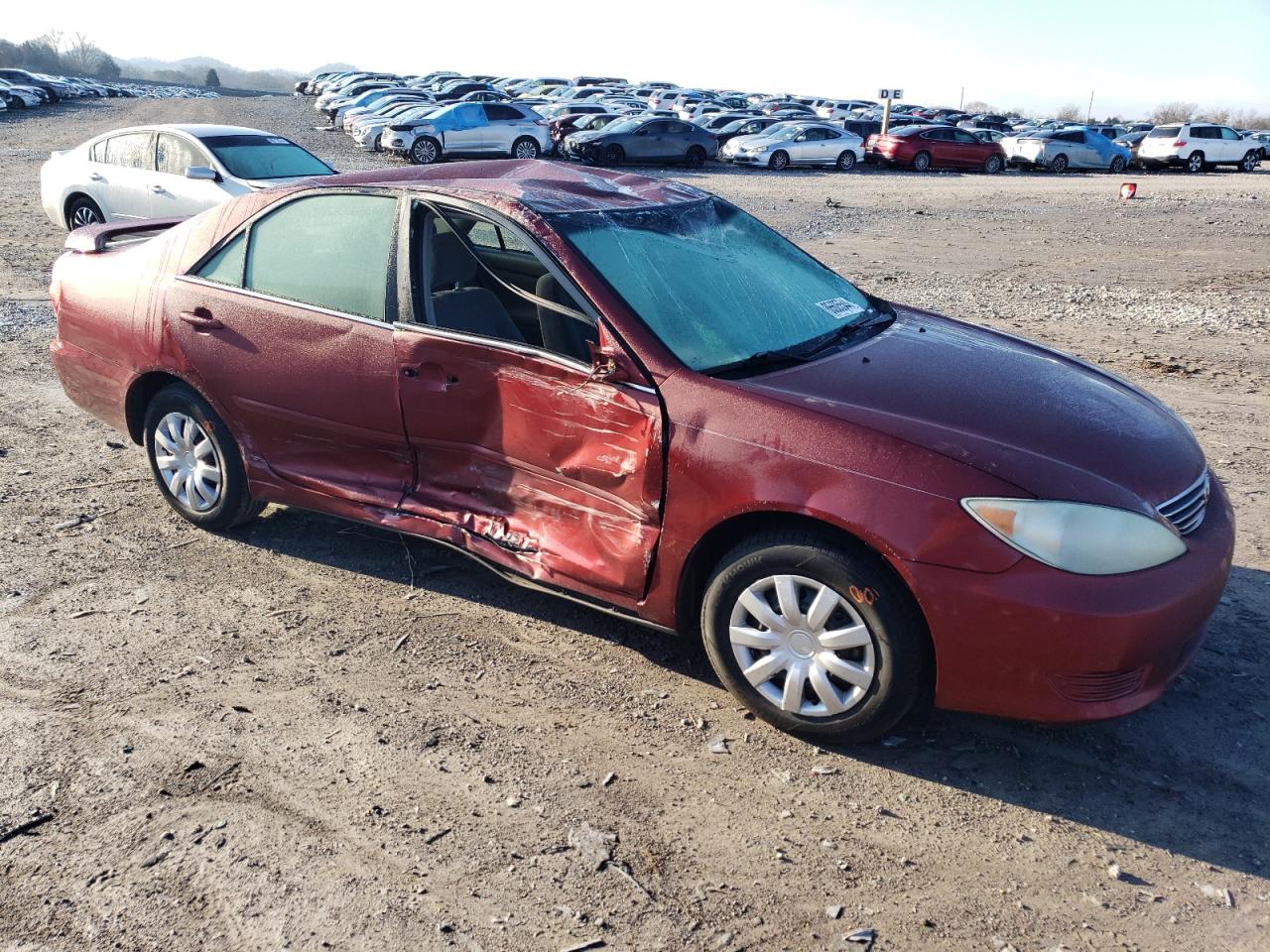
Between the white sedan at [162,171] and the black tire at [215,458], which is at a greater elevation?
the white sedan at [162,171]

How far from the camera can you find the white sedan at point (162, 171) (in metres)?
12.4

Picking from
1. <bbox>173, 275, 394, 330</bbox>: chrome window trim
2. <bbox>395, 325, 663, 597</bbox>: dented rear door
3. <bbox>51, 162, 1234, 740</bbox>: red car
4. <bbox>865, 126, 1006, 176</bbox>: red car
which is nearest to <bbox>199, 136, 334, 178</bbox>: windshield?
<bbox>51, 162, 1234, 740</bbox>: red car

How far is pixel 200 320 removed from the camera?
489 centimetres

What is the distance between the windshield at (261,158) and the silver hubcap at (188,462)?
812cm

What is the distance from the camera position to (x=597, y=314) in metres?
3.92

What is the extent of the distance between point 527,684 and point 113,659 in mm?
1595

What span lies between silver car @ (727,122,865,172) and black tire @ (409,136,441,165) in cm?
830

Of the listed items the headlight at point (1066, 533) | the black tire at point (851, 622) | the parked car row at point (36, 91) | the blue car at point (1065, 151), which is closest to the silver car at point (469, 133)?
the blue car at point (1065, 151)

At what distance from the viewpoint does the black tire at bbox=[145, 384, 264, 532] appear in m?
5.00

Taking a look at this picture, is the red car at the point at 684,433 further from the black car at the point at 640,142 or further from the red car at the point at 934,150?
the red car at the point at 934,150

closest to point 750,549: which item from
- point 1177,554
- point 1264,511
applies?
point 1177,554

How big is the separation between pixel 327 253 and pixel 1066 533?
3108mm

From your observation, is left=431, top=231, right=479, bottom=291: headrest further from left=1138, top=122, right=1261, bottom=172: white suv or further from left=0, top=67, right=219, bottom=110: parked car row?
left=0, top=67, right=219, bottom=110: parked car row

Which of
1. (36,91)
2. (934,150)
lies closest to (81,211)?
(934,150)
